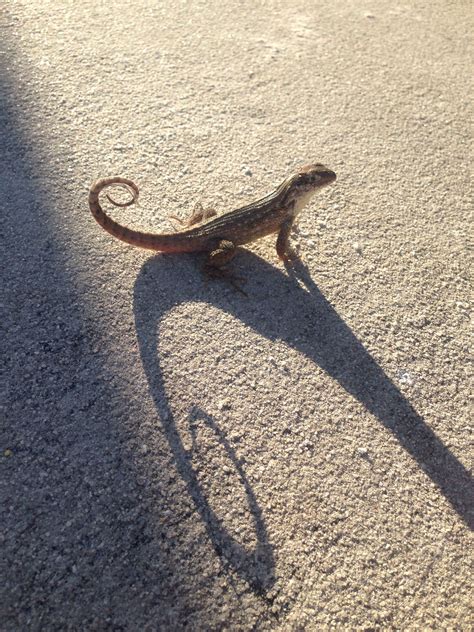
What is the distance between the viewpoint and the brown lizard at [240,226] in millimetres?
3135

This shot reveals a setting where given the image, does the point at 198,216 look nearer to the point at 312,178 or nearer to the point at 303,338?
the point at 312,178

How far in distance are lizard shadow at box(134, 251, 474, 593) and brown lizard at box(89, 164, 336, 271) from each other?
15 cm

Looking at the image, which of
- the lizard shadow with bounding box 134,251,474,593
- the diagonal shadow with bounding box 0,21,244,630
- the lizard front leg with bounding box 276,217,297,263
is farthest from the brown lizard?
the diagonal shadow with bounding box 0,21,244,630

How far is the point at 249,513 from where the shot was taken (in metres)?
2.29

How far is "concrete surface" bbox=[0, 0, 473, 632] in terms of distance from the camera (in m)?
2.10

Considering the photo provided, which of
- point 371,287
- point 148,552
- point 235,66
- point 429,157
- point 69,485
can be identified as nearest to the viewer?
point 148,552

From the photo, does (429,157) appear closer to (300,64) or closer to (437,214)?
(437,214)

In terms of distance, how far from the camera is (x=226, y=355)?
2.86 m

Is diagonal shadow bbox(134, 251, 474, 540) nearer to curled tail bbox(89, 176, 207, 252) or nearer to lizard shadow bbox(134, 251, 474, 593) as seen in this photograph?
lizard shadow bbox(134, 251, 474, 593)

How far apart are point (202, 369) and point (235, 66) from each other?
3667 mm

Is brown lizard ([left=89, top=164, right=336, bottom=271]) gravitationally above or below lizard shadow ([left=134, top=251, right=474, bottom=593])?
above

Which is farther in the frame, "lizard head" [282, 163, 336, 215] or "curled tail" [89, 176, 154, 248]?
"lizard head" [282, 163, 336, 215]

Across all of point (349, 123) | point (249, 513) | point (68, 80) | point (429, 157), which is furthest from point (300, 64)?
point (249, 513)

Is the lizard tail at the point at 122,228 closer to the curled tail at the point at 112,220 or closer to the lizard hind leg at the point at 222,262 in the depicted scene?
the curled tail at the point at 112,220
